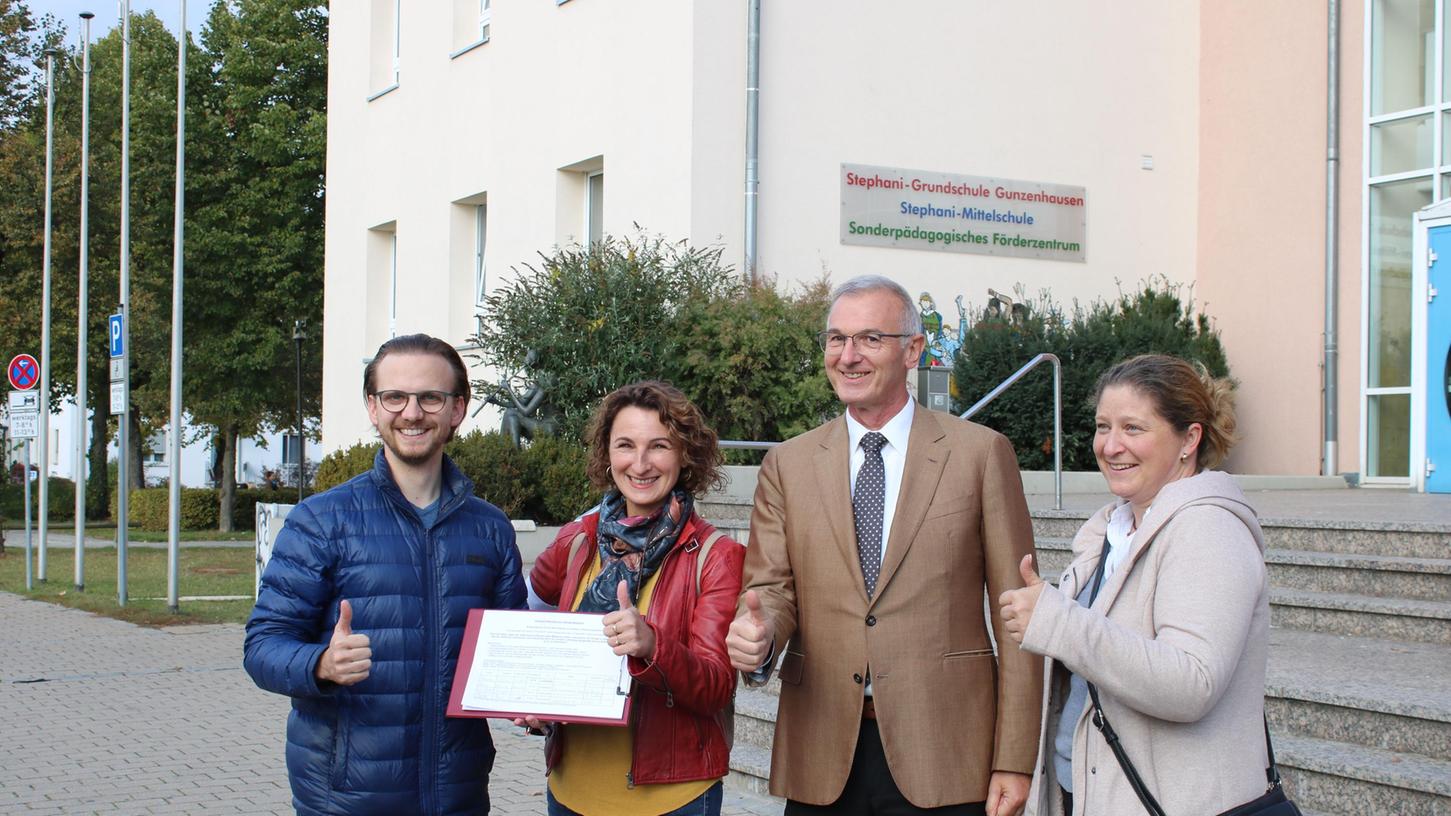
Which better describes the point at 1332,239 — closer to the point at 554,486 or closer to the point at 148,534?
the point at 554,486

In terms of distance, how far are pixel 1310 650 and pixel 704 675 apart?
464 centimetres

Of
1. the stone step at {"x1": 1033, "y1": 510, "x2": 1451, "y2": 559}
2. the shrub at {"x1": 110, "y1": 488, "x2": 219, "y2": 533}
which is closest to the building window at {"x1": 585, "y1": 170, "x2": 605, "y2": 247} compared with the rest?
the stone step at {"x1": 1033, "y1": 510, "x2": 1451, "y2": 559}

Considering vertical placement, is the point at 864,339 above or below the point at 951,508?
above

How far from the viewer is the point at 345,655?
3.16 meters

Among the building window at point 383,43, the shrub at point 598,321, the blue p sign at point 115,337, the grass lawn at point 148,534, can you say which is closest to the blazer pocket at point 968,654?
the shrub at point 598,321

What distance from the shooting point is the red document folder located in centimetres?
323

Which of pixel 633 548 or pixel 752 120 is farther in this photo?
pixel 752 120

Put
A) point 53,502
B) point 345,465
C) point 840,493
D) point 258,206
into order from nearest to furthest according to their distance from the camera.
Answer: point 840,493, point 345,465, point 258,206, point 53,502

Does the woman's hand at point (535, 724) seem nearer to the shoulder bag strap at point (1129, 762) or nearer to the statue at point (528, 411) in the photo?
the shoulder bag strap at point (1129, 762)

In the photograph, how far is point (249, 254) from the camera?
31.8m

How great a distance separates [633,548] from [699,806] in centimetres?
62

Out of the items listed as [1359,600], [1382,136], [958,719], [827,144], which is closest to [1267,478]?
[1382,136]

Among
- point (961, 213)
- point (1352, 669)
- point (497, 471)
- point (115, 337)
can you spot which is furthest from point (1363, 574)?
point (115, 337)

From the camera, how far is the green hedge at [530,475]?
1287 centimetres
